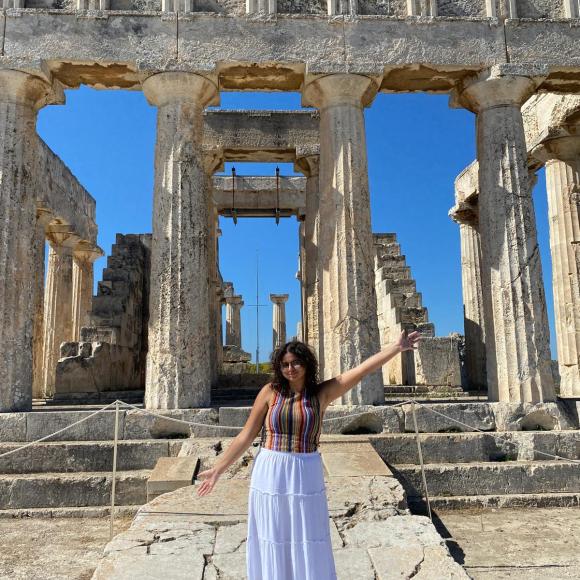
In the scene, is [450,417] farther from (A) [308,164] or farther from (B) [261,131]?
(B) [261,131]

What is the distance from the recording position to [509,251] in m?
9.59

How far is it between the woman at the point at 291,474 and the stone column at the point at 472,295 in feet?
40.4

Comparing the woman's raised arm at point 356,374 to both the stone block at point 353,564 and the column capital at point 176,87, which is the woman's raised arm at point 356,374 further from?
the column capital at point 176,87

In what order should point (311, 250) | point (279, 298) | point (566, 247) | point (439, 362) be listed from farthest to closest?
1. point (279, 298)
2. point (439, 362)
3. point (311, 250)
4. point (566, 247)

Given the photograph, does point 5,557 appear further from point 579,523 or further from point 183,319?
point 579,523

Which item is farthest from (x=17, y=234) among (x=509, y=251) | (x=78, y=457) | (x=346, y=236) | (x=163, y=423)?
(x=509, y=251)

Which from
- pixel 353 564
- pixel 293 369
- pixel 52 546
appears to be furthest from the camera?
pixel 52 546

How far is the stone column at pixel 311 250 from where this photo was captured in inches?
577

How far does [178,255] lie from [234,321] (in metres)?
27.7

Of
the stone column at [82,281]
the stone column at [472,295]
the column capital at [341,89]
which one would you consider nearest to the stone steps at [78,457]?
the column capital at [341,89]

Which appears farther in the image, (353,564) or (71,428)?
(71,428)

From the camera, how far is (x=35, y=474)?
26.6 ft

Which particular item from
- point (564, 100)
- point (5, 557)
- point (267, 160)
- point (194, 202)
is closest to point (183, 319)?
point (194, 202)

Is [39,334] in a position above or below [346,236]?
below
